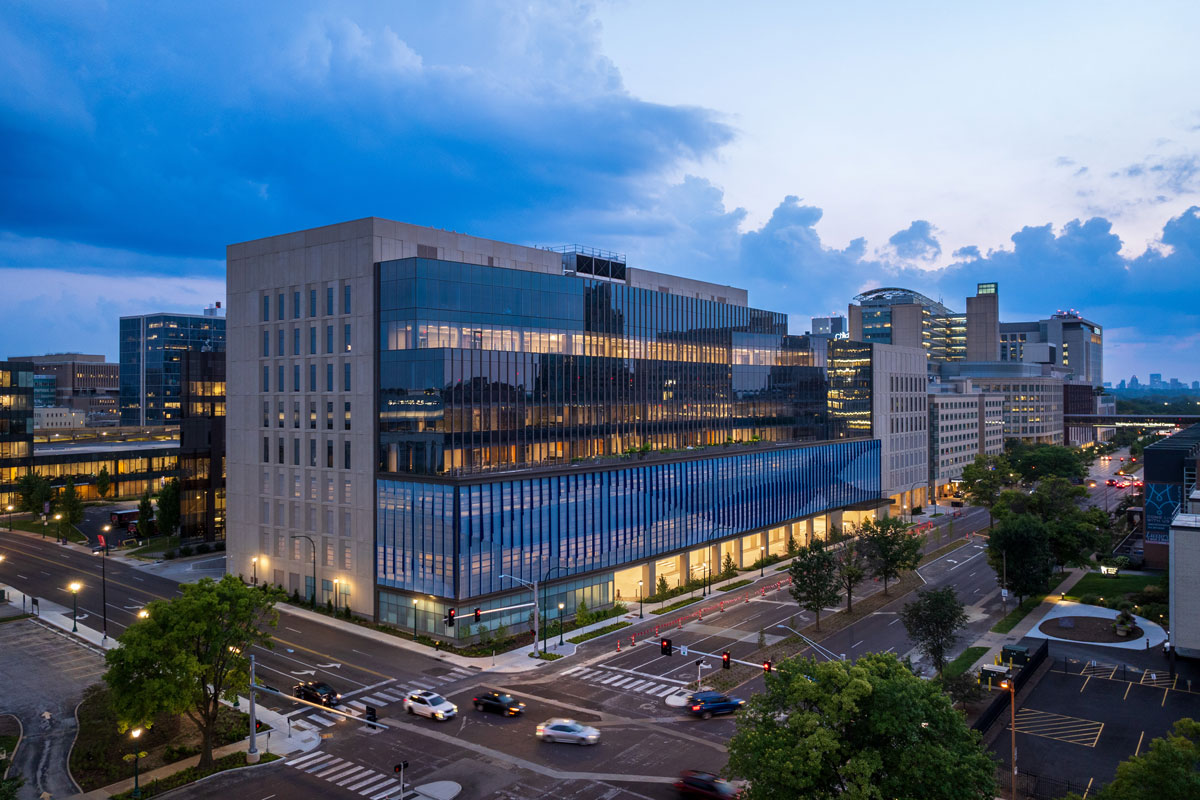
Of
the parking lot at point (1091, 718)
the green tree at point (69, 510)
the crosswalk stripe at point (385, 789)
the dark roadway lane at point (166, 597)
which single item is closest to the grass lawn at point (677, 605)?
the dark roadway lane at point (166, 597)

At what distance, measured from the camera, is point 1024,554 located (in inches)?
2916

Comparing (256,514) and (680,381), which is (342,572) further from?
(680,381)

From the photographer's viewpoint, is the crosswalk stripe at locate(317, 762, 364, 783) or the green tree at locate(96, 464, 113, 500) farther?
the green tree at locate(96, 464, 113, 500)

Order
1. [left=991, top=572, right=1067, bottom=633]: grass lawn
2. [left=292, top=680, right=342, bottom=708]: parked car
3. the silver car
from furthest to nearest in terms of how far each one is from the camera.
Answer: [left=991, top=572, right=1067, bottom=633]: grass lawn → [left=292, top=680, right=342, bottom=708]: parked car → the silver car

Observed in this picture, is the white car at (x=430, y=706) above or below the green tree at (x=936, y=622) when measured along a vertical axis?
below

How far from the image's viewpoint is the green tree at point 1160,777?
79.0ft

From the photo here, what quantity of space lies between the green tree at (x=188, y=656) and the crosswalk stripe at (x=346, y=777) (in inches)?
280

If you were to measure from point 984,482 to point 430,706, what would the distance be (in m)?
105

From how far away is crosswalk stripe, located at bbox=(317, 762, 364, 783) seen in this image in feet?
127

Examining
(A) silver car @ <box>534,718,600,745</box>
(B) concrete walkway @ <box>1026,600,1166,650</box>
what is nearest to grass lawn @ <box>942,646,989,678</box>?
(B) concrete walkway @ <box>1026,600,1166,650</box>

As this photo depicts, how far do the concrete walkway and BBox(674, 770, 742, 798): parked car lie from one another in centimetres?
4185

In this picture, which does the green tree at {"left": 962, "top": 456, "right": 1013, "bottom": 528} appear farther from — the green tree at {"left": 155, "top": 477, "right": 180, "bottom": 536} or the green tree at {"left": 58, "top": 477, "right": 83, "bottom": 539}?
the green tree at {"left": 58, "top": 477, "right": 83, "bottom": 539}

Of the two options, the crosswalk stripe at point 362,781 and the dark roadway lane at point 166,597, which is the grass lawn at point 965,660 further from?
the crosswalk stripe at point 362,781

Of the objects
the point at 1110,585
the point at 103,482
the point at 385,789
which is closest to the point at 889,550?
the point at 1110,585
